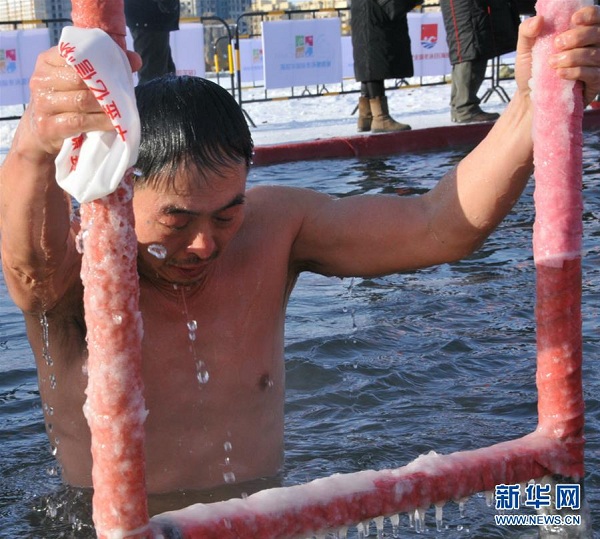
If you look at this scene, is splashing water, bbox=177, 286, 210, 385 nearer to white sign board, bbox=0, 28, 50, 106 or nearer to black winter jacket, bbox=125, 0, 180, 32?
black winter jacket, bbox=125, 0, 180, 32

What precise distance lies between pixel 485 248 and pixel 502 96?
275 inches

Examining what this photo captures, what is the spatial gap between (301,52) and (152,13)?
369 cm

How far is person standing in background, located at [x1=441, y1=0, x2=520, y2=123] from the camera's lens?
8.71m

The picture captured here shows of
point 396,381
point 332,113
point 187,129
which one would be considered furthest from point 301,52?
point 187,129

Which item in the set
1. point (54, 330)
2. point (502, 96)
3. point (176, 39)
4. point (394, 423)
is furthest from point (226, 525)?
point (502, 96)

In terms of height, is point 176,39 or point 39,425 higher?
point 176,39

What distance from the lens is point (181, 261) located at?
2.21 m

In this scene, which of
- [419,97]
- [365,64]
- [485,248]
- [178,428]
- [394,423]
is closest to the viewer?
[178,428]

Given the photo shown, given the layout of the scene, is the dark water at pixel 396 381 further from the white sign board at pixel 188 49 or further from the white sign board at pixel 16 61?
the white sign board at pixel 188 49

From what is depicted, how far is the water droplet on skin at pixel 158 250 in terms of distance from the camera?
2186 millimetres

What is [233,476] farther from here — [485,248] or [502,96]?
[502,96]

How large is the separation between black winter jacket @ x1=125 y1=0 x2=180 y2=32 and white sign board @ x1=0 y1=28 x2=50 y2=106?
239cm

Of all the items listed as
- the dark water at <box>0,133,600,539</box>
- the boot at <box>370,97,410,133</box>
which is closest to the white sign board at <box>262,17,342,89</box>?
the boot at <box>370,97,410,133</box>

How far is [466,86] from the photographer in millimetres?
9195
